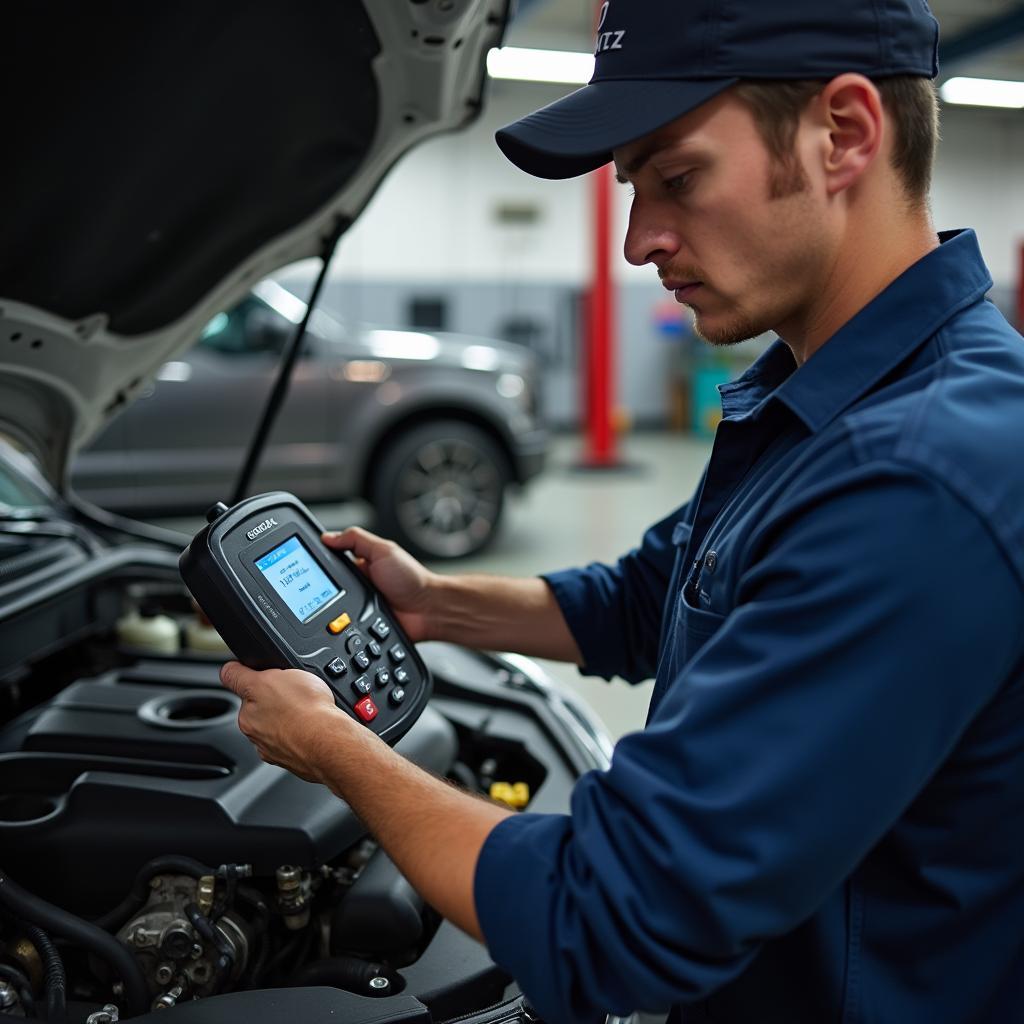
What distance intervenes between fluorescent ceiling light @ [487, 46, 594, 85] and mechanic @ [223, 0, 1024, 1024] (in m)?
8.00

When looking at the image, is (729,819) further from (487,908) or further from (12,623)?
(12,623)

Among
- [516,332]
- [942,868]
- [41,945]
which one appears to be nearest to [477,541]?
[41,945]

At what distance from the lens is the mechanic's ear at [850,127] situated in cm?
84

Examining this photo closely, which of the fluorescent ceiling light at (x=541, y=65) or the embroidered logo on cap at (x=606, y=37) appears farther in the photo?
the fluorescent ceiling light at (x=541, y=65)

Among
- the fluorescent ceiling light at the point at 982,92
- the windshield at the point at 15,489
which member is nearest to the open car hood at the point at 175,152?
the windshield at the point at 15,489

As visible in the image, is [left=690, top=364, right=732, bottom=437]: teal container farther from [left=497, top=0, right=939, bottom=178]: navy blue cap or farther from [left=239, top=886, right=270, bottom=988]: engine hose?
[left=497, top=0, right=939, bottom=178]: navy blue cap

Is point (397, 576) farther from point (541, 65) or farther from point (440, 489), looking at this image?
point (541, 65)

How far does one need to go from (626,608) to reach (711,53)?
0.73 m

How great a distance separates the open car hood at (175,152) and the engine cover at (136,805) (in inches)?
23.9

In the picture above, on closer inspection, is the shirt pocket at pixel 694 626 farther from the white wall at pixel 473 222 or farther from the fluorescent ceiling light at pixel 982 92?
the fluorescent ceiling light at pixel 982 92

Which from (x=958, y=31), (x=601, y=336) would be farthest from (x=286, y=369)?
(x=958, y=31)

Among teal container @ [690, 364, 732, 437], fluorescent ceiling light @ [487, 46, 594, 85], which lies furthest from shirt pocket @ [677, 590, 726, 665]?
teal container @ [690, 364, 732, 437]

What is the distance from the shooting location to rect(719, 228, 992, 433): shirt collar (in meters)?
0.89

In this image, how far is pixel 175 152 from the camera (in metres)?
1.47
